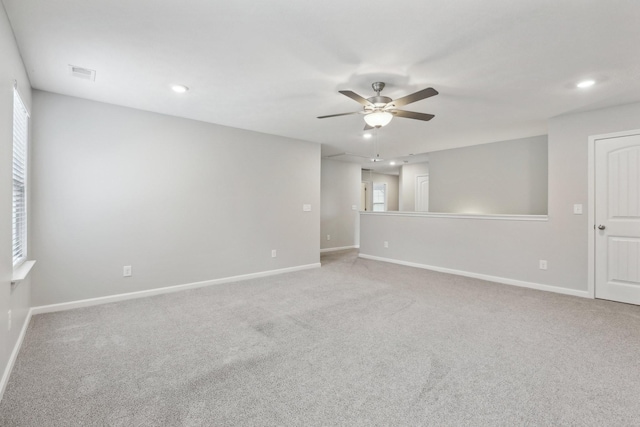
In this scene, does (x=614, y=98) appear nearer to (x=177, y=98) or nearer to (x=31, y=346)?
(x=177, y=98)

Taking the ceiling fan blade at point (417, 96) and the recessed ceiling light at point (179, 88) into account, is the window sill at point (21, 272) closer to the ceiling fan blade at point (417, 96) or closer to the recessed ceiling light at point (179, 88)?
the recessed ceiling light at point (179, 88)

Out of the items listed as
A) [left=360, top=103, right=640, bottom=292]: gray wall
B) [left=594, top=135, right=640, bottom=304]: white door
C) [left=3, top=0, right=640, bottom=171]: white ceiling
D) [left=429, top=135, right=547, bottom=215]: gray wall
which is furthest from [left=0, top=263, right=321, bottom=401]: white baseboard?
[left=594, top=135, right=640, bottom=304]: white door

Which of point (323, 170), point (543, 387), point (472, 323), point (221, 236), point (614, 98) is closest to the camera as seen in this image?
point (543, 387)

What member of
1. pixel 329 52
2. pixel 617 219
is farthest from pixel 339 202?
pixel 329 52

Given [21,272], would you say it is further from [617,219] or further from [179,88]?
[617,219]

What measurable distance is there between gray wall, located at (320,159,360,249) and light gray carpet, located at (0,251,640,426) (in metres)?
4.14

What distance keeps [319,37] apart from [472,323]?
2954 mm

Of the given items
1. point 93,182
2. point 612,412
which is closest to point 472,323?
point 612,412

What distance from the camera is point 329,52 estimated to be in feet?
7.73

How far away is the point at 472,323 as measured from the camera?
2938 mm

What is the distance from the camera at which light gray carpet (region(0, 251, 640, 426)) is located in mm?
1671

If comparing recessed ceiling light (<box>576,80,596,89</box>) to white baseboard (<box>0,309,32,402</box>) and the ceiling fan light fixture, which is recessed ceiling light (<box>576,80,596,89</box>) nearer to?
the ceiling fan light fixture

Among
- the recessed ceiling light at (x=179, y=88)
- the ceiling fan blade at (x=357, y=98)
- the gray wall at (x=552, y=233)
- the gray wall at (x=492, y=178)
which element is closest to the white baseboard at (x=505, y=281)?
the gray wall at (x=552, y=233)

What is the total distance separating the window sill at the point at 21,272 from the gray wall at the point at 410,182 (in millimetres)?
7639
